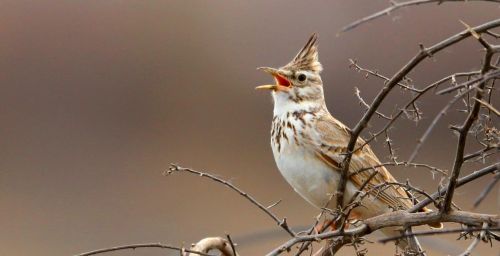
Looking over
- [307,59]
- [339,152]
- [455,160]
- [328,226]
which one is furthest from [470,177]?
[307,59]

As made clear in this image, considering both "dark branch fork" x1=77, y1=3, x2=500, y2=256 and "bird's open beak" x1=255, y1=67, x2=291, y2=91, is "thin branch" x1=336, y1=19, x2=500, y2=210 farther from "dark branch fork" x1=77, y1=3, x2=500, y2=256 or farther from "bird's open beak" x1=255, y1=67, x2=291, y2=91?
"bird's open beak" x1=255, y1=67, x2=291, y2=91

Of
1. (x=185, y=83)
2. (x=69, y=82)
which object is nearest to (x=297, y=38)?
(x=185, y=83)

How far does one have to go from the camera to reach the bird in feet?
12.6

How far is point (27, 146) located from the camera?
Answer: 10.9 m

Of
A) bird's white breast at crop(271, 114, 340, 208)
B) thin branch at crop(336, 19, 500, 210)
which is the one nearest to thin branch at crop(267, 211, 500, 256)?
thin branch at crop(336, 19, 500, 210)

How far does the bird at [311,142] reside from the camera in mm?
3832

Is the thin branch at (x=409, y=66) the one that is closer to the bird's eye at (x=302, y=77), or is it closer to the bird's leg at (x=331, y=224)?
the bird's leg at (x=331, y=224)

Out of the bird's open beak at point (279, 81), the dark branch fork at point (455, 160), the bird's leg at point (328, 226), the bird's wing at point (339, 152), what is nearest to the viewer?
the dark branch fork at point (455, 160)

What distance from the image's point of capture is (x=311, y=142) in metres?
3.97

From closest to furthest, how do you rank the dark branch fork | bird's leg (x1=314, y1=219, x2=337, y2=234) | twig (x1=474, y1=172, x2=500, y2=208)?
twig (x1=474, y1=172, x2=500, y2=208)
the dark branch fork
bird's leg (x1=314, y1=219, x2=337, y2=234)

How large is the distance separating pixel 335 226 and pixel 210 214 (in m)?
5.91

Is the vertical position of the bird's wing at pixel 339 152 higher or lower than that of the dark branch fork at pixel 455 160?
higher

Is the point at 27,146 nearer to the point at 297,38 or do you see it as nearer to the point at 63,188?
the point at 63,188

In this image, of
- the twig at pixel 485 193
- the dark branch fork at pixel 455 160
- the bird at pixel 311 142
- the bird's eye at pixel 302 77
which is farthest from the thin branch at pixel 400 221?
the bird's eye at pixel 302 77
